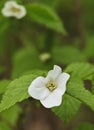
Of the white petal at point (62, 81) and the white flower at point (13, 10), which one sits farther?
the white flower at point (13, 10)

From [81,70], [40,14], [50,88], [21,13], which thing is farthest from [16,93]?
[40,14]

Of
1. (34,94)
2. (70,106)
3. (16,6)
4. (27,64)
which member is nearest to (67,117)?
(70,106)

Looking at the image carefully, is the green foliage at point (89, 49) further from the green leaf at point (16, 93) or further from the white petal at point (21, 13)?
the green leaf at point (16, 93)

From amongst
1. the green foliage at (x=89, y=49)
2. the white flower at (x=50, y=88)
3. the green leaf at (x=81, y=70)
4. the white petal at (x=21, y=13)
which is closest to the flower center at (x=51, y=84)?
the white flower at (x=50, y=88)

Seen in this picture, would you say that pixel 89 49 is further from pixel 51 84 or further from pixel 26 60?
pixel 51 84

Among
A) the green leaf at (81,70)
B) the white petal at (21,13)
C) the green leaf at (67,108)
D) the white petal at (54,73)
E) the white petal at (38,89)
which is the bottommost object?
the green leaf at (67,108)

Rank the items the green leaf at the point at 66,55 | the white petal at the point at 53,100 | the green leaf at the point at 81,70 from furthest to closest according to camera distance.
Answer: the green leaf at the point at 66,55 < the green leaf at the point at 81,70 < the white petal at the point at 53,100

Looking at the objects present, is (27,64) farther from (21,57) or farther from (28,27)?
(28,27)
